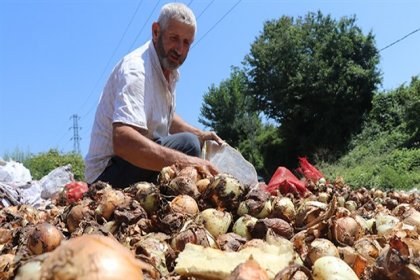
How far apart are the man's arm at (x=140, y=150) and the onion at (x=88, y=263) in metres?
2.56

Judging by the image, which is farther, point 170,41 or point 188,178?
point 170,41

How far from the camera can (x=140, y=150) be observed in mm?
3988

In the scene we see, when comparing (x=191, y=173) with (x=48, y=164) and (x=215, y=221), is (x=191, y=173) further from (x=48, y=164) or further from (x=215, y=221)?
(x=48, y=164)

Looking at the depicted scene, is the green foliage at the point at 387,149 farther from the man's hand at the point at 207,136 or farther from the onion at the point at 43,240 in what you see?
the onion at the point at 43,240

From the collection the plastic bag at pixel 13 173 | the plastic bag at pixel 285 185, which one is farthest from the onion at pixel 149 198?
the plastic bag at pixel 13 173

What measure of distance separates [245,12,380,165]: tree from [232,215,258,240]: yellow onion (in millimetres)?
29733

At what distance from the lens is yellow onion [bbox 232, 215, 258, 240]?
2.31 m

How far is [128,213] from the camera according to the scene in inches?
97.0

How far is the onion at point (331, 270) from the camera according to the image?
1632 millimetres

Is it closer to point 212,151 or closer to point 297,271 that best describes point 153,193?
point 297,271

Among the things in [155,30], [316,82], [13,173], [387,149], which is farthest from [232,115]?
[155,30]

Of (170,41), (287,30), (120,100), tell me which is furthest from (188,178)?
(287,30)

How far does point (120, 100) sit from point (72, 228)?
175 cm

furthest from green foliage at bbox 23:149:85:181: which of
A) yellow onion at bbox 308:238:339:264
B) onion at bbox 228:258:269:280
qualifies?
onion at bbox 228:258:269:280
